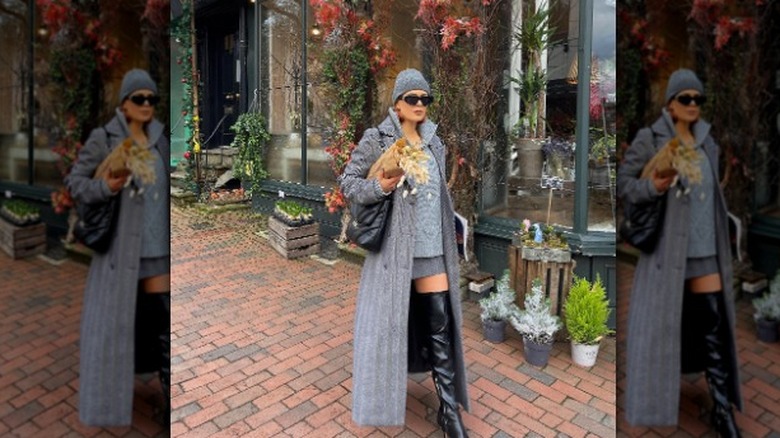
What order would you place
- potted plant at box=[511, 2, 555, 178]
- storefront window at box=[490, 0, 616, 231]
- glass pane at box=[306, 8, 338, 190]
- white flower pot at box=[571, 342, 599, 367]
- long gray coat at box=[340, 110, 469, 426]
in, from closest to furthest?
long gray coat at box=[340, 110, 469, 426] → white flower pot at box=[571, 342, 599, 367] → storefront window at box=[490, 0, 616, 231] → potted plant at box=[511, 2, 555, 178] → glass pane at box=[306, 8, 338, 190]

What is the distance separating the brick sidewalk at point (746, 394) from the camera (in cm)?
55

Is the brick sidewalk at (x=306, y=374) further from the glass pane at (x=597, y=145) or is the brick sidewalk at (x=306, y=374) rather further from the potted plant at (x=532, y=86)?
the potted plant at (x=532, y=86)

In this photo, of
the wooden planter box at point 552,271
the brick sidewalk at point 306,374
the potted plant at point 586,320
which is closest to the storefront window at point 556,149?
the wooden planter box at point 552,271

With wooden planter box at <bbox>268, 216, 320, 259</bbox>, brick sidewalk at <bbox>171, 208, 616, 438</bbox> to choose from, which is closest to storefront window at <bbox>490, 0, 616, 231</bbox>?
brick sidewalk at <bbox>171, 208, 616, 438</bbox>

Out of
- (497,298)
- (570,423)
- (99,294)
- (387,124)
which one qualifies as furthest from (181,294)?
(99,294)

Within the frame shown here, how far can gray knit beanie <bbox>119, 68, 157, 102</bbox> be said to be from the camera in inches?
22.4

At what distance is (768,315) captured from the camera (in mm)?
551

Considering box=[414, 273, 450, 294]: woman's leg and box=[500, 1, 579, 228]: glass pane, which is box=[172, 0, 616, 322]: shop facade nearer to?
box=[500, 1, 579, 228]: glass pane

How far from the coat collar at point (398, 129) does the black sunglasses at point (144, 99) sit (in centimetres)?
206

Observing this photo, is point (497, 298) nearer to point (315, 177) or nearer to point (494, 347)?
point (494, 347)

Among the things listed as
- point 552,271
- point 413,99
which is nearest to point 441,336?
point 413,99

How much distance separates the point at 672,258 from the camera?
0.52 metres

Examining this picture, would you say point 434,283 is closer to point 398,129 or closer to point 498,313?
point 398,129

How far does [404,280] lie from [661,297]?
6.52ft
